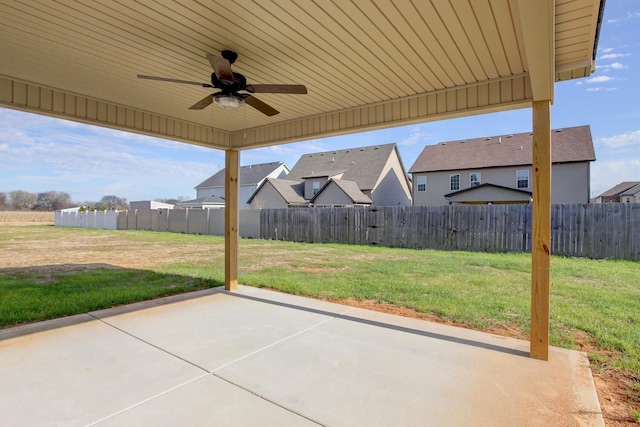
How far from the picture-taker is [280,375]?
98.4 inches

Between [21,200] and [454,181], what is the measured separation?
54.5m

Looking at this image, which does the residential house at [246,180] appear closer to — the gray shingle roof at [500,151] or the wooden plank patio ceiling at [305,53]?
the gray shingle roof at [500,151]

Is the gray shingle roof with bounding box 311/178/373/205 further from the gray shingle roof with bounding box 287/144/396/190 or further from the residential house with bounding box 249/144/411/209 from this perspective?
the gray shingle roof with bounding box 287/144/396/190

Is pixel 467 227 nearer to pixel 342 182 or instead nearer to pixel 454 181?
pixel 454 181

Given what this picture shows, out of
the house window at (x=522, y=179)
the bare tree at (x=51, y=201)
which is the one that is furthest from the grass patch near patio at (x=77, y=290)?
the bare tree at (x=51, y=201)

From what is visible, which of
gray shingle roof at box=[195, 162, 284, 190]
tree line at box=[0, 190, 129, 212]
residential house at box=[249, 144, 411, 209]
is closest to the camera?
residential house at box=[249, 144, 411, 209]

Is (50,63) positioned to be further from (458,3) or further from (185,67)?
(458,3)

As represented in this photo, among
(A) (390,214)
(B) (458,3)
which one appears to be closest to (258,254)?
(A) (390,214)

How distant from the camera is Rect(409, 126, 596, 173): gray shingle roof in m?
15.3

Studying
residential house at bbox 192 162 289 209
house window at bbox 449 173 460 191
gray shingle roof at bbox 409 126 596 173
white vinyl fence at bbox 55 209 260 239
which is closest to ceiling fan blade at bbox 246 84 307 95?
white vinyl fence at bbox 55 209 260 239

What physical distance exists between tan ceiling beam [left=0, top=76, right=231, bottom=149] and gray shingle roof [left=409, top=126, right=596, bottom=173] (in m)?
15.8

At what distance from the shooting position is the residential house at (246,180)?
88.6 feet

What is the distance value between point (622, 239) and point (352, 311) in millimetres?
8092

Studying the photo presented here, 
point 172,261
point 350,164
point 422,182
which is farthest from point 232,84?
point 350,164
